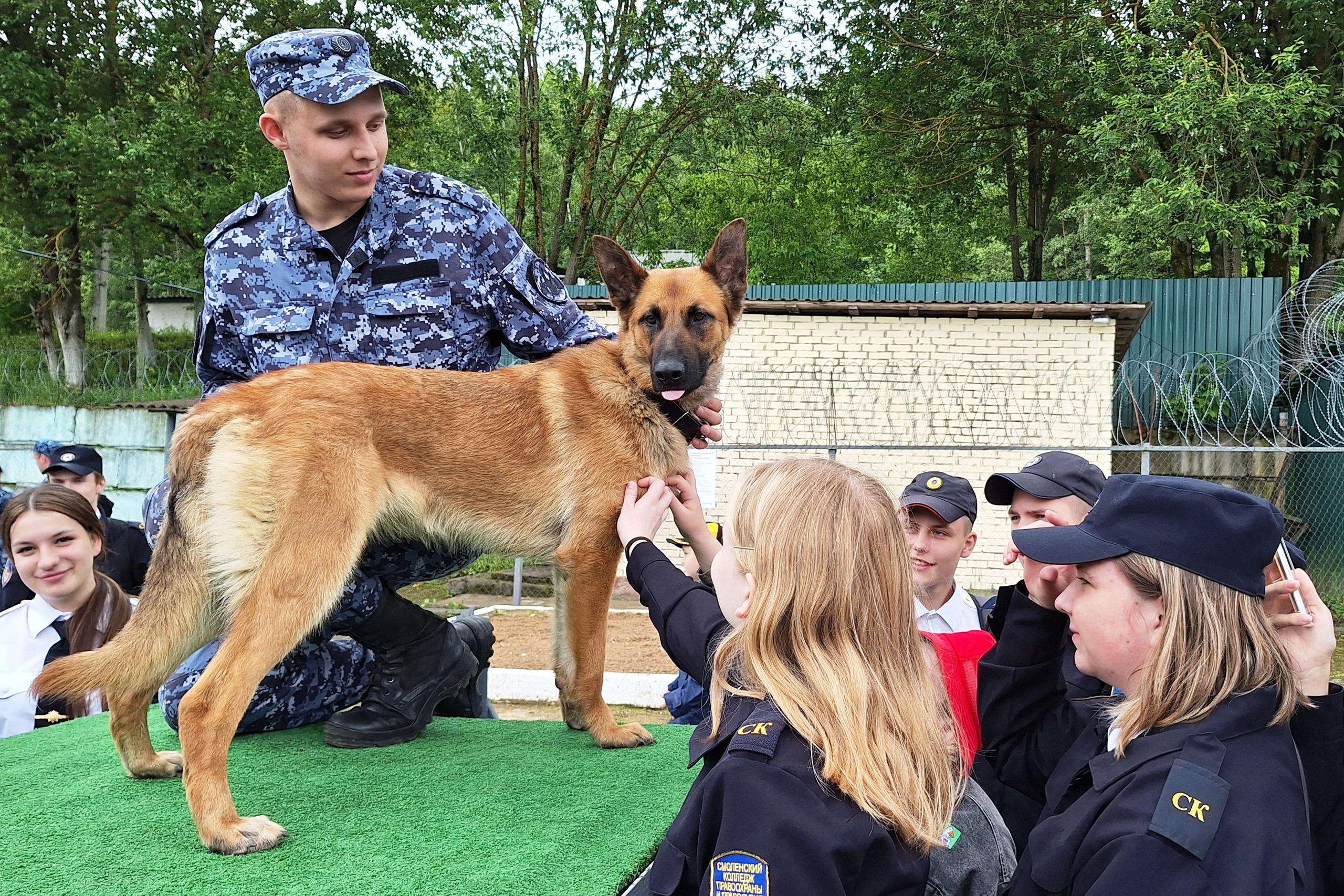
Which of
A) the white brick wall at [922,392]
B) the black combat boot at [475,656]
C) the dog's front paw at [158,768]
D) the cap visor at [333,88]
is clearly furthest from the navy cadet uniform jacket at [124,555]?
the white brick wall at [922,392]

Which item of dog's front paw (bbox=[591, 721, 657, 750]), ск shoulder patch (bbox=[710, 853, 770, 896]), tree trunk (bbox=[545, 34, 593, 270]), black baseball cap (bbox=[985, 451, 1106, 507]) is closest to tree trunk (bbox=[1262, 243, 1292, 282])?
tree trunk (bbox=[545, 34, 593, 270])

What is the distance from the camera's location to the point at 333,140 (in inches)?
133

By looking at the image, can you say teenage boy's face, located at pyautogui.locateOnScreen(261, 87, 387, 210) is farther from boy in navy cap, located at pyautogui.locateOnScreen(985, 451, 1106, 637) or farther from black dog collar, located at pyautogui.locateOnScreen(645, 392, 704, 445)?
boy in navy cap, located at pyautogui.locateOnScreen(985, 451, 1106, 637)

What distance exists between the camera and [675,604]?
2.67m

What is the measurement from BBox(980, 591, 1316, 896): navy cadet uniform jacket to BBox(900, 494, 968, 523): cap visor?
7.29ft

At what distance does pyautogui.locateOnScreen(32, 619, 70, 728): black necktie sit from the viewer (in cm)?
426

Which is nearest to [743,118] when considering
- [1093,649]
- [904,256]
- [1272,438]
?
[904,256]

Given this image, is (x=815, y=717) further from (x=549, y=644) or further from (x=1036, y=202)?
(x=1036, y=202)

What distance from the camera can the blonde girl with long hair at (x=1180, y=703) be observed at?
156cm

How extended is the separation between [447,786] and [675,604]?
1149 mm

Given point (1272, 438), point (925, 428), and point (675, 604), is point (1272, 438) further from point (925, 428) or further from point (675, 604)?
point (675, 604)

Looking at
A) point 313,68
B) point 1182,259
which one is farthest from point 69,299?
point 1182,259

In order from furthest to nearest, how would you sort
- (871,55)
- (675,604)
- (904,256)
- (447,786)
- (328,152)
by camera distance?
(904,256) → (871,55) → (328,152) → (447,786) → (675,604)

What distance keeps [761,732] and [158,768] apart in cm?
244
